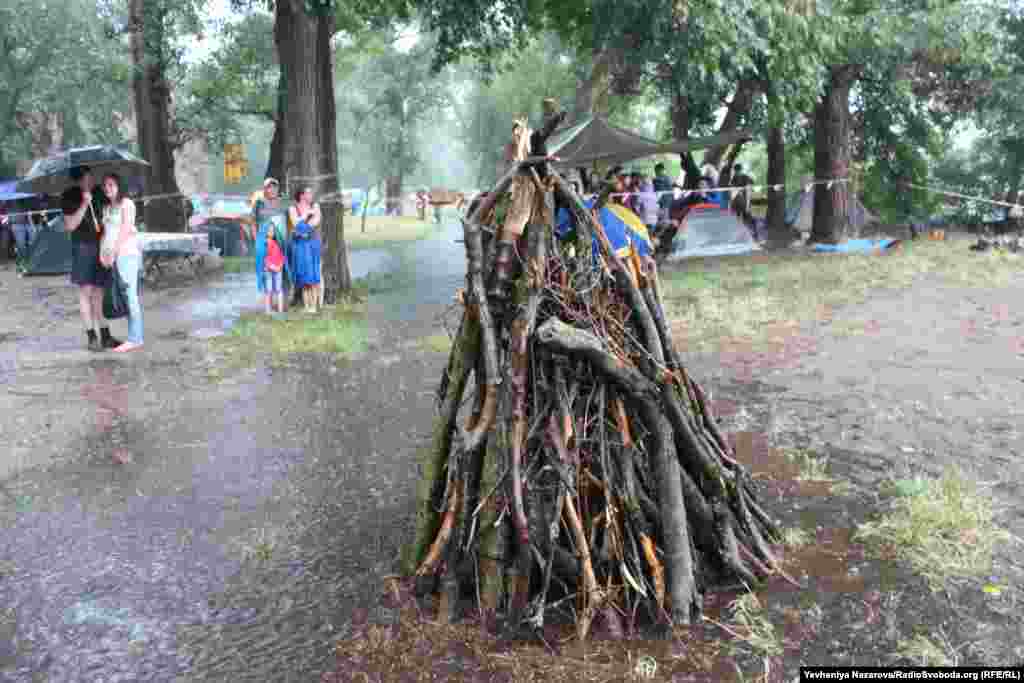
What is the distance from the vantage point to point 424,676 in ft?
11.1

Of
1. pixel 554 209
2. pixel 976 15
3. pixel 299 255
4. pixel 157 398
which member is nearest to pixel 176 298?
pixel 299 255

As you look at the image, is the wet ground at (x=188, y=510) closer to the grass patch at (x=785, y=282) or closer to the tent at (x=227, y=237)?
the grass patch at (x=785, y=282)

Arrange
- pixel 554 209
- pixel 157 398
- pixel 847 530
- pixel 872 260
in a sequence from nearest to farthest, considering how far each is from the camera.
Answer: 1. pixel 554 209
2. pixel 847 530
3. pixel 157 398
4. pixel 872 260

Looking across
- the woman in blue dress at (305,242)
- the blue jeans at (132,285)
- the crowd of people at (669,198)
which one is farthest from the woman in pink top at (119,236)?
the crowd of people at (669,198)

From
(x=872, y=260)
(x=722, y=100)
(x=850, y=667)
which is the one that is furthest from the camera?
(x=722, y=100)

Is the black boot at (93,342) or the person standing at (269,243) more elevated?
the person standing at (269,243)

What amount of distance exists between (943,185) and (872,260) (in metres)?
11.5

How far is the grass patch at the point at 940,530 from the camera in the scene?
4.04 metres

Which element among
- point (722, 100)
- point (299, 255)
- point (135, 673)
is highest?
point (722, 100)

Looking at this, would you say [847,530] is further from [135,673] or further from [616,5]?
[616,5]

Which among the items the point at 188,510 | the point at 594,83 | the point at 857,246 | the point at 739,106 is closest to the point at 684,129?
the point at 739,106

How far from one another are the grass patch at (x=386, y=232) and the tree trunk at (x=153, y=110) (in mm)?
5720

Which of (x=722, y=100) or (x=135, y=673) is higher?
Answer: (x=722, y=100)

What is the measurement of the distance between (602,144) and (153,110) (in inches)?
459
